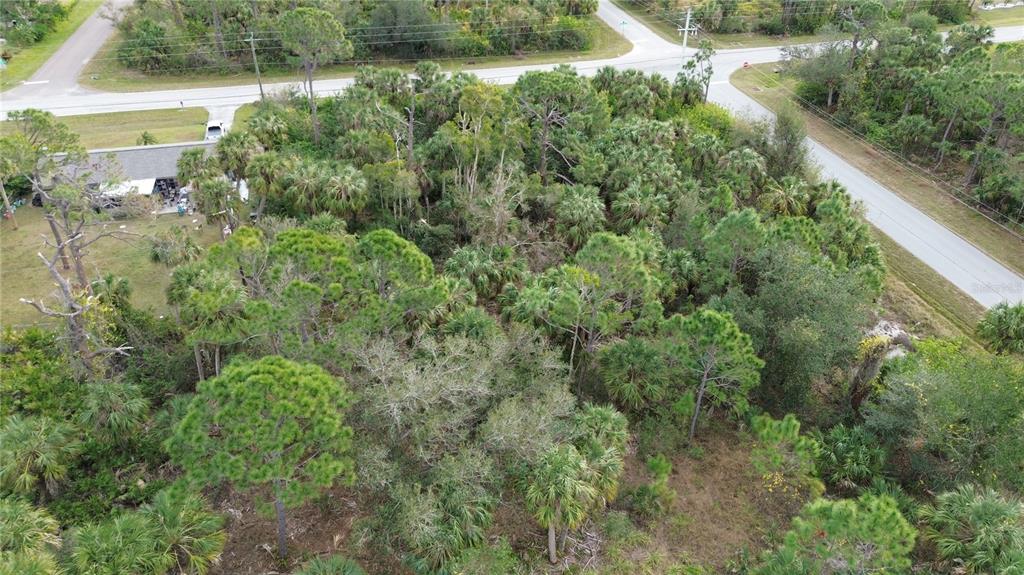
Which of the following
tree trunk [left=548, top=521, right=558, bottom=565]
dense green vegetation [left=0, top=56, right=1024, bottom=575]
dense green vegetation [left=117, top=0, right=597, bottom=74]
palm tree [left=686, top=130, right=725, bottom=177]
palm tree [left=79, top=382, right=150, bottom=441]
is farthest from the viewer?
dense green vegetation [left=117, top=0, right=597, bottom=74]

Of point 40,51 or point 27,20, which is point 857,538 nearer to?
point 40,51

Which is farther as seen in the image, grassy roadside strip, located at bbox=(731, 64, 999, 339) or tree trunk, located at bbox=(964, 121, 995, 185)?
tree trunk, located at bbox=(964, 121, 995, 185)

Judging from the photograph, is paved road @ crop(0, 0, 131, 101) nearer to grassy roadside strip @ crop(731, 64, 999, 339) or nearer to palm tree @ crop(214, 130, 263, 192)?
palm tree @ crop(214, 130, 263, 192)

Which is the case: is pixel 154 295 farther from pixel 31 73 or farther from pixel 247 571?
pixel 31 73

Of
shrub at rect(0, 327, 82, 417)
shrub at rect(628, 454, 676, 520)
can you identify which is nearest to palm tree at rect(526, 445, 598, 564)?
shrub at rect(628, 454, 676, 520)

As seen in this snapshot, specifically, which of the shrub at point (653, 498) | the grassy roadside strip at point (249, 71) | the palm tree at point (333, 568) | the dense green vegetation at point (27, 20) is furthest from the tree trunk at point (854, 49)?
the dense green vegetation at point (27, 20)

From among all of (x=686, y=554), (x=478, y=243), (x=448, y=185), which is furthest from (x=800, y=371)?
(x=448, y=185)
